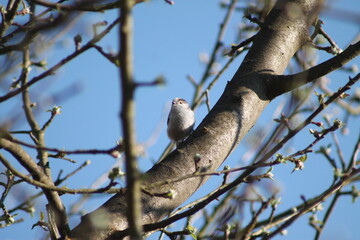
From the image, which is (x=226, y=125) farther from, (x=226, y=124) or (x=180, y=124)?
(x=180, y=124)

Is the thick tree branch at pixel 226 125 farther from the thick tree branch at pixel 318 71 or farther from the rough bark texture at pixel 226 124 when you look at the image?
the thick tree branch at pixel 318 71

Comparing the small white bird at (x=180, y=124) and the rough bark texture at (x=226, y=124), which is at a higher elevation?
the small white bird at (x=180, y=124)

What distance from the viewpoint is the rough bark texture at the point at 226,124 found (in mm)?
2133

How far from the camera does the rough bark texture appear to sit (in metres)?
2.13

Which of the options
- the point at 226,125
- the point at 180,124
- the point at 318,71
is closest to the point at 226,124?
the point at 226,125

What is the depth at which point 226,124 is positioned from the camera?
8.14 feet

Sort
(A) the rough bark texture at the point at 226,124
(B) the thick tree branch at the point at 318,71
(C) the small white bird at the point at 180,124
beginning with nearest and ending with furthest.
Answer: (A) the rough bark texture at the point at 226,124, (B) the thick tree branch at the point at 318,71, (C) the small white bird at the point at 180,124

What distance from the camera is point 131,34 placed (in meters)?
1.12

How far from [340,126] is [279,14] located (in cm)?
107

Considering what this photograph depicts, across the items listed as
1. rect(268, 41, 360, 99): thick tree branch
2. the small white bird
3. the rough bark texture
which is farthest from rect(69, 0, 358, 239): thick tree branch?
the small white bird

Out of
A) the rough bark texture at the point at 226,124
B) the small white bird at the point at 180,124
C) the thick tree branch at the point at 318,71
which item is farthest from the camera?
the small white bird at the point at 180,124

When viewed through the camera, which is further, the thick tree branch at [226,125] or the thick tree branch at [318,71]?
the thick tree branch at [318,71]

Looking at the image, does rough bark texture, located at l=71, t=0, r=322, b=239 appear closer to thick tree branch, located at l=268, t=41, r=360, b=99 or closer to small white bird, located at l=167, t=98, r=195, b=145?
thick tree branch, located at l=268, t=41, r=360, b=99

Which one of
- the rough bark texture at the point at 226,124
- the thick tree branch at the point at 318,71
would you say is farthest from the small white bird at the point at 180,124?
the thick tree branch at the point at 318,71
